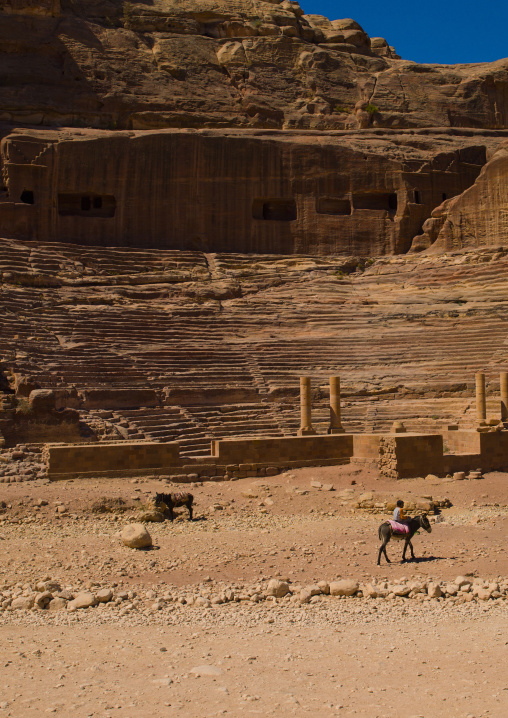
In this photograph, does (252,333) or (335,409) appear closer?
(335,409)

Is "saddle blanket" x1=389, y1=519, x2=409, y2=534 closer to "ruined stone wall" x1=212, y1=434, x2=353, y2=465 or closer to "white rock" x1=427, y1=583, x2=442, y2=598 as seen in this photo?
"white rock" x1=427, y1=583, x2=442, y2=598

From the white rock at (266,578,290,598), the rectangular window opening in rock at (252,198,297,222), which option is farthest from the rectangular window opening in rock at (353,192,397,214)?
the white rock at (266,578,290,598)

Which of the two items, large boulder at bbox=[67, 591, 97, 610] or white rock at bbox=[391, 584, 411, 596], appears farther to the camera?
white rock at bbox=[391, 584, 411, 596]

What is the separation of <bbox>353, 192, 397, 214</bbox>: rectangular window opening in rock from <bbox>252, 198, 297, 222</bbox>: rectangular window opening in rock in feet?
7.92

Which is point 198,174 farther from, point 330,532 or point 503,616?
point 503,616

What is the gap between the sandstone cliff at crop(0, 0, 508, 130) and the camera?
1249 inches

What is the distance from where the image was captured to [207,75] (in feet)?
111

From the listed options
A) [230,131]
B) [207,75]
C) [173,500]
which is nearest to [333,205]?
[230,131]

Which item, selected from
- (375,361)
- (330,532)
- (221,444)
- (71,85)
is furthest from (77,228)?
(330,532)

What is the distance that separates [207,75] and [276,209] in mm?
8843

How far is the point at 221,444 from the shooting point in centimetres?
1532

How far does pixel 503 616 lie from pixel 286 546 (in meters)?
3.17

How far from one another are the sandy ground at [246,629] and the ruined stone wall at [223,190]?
→ 56.4 ft

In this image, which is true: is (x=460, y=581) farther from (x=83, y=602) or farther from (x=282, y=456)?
(x=282, y=456)
